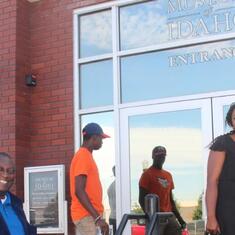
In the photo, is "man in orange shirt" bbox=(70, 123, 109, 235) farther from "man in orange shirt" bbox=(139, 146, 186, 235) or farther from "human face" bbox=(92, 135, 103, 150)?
"man in orange shirt" bbox=(139, 146, 186, 235)

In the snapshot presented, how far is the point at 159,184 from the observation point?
22.0ft

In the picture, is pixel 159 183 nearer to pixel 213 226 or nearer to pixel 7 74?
pixel 213 226

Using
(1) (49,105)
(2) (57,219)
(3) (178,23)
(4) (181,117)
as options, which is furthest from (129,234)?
(3) (178,23)

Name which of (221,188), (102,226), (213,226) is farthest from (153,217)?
(102,226)

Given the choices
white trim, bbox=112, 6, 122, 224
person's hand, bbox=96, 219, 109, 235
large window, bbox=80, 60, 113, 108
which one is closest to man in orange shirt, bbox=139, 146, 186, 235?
white trim, bbox=112, 6, 122, 224

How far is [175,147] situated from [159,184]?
0.48 m

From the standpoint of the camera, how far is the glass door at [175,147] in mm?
6703

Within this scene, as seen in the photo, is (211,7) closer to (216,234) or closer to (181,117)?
(181,117)

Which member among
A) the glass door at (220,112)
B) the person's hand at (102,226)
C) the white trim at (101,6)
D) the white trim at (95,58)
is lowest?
the person's hand at (102,226)

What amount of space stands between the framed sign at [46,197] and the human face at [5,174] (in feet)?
11.3

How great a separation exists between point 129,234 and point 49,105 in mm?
2022

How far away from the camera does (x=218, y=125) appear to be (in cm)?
669

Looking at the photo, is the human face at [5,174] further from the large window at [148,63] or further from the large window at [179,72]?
the large window at [179,72]

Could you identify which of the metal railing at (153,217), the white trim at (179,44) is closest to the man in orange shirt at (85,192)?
the metal railing at (153,217)
